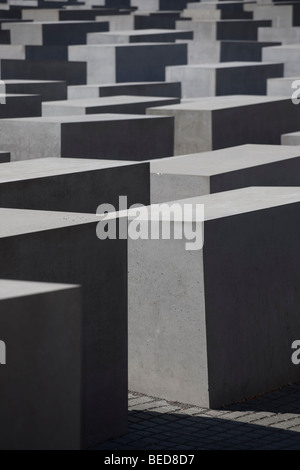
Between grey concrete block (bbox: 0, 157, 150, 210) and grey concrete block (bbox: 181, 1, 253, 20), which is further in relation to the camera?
grey concrete block (bbox: 181, 1, 253, 20)

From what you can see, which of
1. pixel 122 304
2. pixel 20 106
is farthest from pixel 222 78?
pixel 122 304

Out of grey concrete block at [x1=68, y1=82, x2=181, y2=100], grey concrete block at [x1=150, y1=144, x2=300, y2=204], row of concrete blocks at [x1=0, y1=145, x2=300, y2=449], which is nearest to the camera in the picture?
row of concrete blocks at [x1=0, y1=145, x2=300, y2=449]

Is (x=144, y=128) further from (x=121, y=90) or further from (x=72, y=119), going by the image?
(x=121, y=90)

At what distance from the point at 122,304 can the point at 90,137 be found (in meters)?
6.11

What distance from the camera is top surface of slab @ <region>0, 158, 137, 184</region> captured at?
28.2 ft

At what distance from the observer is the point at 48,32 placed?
28109mm

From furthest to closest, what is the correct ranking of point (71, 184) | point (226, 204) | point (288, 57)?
point (288, 57), point (71, 184), point (226, 204)

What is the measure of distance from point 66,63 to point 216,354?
1585cm

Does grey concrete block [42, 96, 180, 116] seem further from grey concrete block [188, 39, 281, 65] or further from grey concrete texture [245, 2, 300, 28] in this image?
grey concrete texture [245, 2, 300, 28]

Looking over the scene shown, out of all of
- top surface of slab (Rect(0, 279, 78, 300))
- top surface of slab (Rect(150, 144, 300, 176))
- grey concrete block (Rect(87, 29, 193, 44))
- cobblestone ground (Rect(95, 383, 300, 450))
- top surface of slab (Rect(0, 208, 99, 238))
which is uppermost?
grey concrete block (Rect(87, 29, 193, 44))

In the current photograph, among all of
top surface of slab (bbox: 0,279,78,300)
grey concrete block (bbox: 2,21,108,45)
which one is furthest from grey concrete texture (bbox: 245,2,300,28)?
top surface of slab (bbox: 0,279,78,300)

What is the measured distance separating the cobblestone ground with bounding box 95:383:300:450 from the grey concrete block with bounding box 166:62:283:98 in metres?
13.2

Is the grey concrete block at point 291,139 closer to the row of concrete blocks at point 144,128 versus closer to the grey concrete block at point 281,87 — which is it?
the row of concrete blocks at point 144,128

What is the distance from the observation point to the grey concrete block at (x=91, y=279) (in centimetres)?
592
